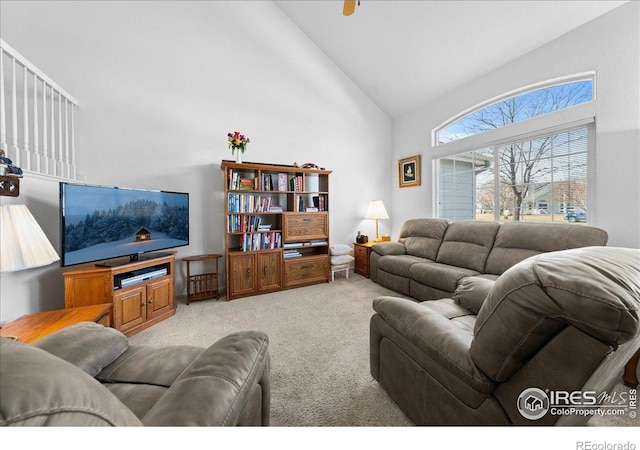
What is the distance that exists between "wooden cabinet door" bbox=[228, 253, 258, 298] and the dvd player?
0.77 m

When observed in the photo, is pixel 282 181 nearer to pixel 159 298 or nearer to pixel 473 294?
pixel 159 298

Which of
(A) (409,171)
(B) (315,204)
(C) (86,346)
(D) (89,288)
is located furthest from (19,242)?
(A) (409,171)

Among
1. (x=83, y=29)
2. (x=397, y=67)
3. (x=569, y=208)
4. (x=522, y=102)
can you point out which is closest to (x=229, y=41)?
(x=83, y=29)

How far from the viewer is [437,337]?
1059 millimetres

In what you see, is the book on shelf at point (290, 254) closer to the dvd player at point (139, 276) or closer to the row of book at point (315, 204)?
the row of book at point (315, 204)

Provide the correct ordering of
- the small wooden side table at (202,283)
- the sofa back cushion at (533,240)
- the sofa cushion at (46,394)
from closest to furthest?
the sofa cushion at (46,394) < the sofa back cushion at (533,240) < the small wooden side table at (202,283)

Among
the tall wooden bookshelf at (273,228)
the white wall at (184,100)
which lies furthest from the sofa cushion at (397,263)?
the white wall at (184,100)

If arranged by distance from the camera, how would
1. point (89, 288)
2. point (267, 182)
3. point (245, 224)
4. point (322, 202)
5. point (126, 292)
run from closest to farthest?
point (89, 288)
point (126, 292)
point (245, 224)
point (267, 182)
point (322, 202)

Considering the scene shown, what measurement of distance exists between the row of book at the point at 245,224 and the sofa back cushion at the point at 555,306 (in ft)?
9.55

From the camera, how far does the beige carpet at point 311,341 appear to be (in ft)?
4.40

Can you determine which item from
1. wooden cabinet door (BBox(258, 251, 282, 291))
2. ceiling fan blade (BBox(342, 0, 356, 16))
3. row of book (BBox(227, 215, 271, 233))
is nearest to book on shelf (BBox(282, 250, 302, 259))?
wooden cabinet door (BBox(258, 251, 282, 291))

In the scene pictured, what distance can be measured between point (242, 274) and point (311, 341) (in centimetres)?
149
